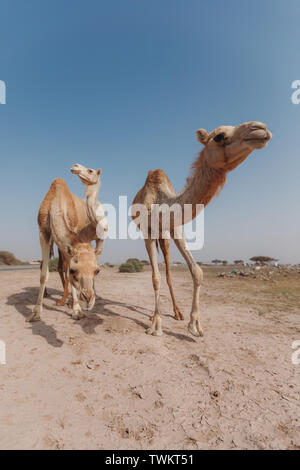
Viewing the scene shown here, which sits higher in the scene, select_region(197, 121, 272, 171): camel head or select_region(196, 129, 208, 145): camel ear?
select_region(196, 129, 208, 145): camel ear

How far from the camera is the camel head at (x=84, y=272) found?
2959 millimetres

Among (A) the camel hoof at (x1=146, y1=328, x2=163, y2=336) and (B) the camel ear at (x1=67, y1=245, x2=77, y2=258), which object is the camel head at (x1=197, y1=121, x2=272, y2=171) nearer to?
(B) the camel ear at (x1=67, y1=245, x2=77, y2=258)

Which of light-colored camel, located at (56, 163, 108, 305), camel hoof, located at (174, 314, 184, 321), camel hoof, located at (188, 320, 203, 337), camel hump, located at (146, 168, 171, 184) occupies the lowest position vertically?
camel hoof, located at (174, 314, 184, 321)

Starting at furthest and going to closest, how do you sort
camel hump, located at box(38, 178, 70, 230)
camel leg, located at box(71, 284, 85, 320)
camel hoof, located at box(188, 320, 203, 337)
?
camel hump, located at box(38, 178, 70, 230)
camel hoof, located at box(188, 320, 203, 337)
camel leg, located at box(71, 284, 85, 320)

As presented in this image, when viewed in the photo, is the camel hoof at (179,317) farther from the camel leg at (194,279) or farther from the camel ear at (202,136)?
the camel ear at (202,136)

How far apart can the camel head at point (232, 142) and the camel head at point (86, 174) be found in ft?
7.73

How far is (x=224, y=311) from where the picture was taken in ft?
19.9

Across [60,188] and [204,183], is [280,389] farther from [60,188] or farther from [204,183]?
[60,188]

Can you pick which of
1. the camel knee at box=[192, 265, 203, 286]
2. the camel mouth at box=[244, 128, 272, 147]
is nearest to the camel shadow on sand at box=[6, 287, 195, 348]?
the camel knee at box=[192, 265, 203, 286]

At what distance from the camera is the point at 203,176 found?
346cm

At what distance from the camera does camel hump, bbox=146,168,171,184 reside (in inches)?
193

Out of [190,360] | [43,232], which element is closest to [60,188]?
[43,232]

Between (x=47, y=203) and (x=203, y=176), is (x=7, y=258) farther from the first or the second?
(x=203, y=176)
